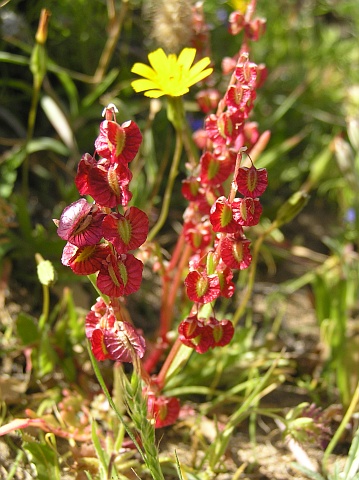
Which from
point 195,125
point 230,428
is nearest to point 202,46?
point 195,125

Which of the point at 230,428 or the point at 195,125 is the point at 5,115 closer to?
the point at 195,125

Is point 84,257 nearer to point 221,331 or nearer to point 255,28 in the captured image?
point 221,331

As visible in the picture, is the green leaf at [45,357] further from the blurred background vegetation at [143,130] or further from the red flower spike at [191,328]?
the red flower spike at [191,328]

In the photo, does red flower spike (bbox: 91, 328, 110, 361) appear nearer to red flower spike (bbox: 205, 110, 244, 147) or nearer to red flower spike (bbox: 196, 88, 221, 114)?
red flower spike (bbox: 205, 110, 244, 147)

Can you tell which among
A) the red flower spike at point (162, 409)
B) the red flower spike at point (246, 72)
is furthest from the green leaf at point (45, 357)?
the red flower spike at point (246, 72)

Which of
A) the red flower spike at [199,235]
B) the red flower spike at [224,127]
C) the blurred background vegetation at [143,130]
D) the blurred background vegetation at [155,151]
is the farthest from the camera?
the blurred background vegetation at [143,130]

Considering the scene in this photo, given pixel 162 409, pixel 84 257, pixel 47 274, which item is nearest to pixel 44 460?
pixel 162 409
